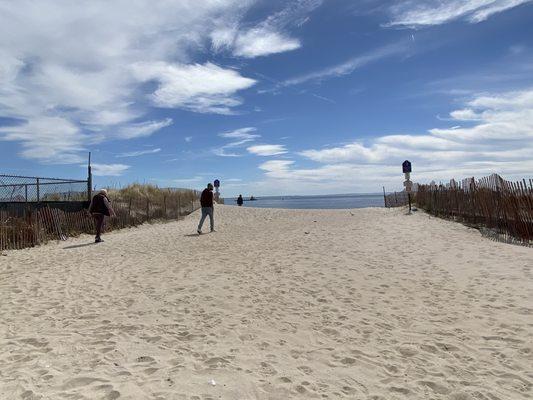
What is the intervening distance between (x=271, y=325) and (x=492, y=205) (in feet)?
34.9

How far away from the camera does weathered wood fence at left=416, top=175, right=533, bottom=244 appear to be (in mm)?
11750

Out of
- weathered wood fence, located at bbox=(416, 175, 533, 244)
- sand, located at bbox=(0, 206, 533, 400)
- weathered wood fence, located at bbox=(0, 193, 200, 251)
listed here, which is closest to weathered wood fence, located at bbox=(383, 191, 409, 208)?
weathered wood fence, located at bbox=(416, 175, 533, 244)

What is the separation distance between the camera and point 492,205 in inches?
525

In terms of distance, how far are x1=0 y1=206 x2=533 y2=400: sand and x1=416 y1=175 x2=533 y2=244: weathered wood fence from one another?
5.71ft

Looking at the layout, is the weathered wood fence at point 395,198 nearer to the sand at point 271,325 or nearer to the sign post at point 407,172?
the sign post at point 407,172

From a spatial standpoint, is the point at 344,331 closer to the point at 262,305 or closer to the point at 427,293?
the point at 262,305

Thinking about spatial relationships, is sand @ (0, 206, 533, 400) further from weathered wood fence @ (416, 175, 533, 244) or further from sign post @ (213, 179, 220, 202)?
sign post @ (213, 179, 220, 202)

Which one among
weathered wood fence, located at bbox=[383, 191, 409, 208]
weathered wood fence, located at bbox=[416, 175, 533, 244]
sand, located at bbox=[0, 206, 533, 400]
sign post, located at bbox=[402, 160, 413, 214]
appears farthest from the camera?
weathered wood fence, located at bbox=[383, 191, 409, 208]

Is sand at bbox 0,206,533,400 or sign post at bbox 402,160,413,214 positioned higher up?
sign post at bbox 402,160,413,214

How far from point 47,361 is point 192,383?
5.21 feet

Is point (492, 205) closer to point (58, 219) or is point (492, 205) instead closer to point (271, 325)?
point (271, 325)

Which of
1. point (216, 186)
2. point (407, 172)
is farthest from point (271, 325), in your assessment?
point (216, 186)

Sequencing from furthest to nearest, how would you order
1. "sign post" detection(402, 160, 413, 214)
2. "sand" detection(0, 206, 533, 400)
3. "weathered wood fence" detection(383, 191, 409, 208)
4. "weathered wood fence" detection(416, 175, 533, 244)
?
"weathered wood fence" detection(383, 191, 409, 208), "sign post" detection(402, 160, 413, 214), "weathered wood fence" detection(416, 175, 533, 244), "sand" detection(0, 206, 533, 400)

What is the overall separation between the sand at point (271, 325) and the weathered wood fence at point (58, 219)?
6.79 feet
